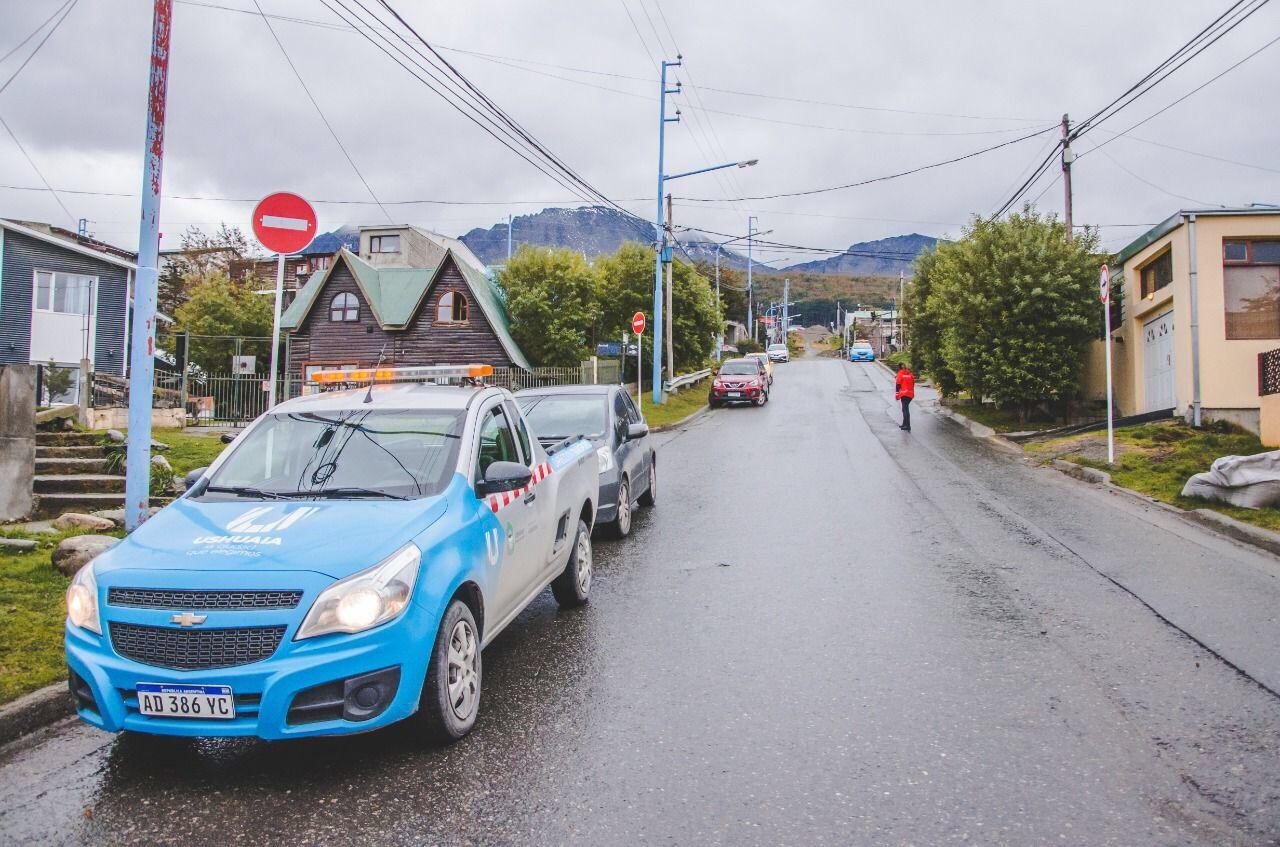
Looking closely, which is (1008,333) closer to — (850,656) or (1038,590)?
(1038,590)

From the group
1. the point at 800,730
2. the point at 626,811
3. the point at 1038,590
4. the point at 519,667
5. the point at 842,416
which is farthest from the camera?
Result: the point at 842,416

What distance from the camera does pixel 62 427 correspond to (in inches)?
467

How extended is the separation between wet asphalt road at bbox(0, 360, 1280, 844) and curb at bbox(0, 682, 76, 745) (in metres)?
0.12

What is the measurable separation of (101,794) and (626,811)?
230cm

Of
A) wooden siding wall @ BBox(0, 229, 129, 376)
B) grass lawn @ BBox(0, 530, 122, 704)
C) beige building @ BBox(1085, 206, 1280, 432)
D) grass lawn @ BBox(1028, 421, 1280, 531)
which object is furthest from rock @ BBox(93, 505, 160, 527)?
wooden siding wall @ BBox(0, 229, 129, 376)

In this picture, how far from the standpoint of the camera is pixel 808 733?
14.7 feet

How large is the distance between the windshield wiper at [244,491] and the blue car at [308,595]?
0.4 inches

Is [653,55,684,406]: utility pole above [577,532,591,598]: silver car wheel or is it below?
above

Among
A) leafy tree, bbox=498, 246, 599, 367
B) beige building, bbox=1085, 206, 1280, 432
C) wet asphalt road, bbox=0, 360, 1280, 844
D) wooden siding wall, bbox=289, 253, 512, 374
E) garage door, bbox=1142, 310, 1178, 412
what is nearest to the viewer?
wet asphalt road, bbox=0, 360, 1280, 844

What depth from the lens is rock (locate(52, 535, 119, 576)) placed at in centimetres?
696

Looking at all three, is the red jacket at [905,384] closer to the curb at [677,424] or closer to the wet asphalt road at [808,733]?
the curb at [677,424]

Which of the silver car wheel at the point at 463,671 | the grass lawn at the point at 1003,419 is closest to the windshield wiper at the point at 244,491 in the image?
the silver car wheel at the point at 463,671

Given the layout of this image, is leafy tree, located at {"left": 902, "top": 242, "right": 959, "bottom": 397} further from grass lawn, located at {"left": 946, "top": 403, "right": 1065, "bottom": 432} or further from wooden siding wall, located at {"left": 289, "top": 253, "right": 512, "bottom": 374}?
wooden siding wall, located at {"left": 289, "top": 253, "right": 512, "bottom": 374}

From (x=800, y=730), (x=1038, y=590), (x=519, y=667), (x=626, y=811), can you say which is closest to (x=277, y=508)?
(x=519, y=667)
